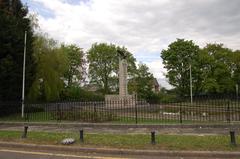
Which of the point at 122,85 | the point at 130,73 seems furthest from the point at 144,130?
the point at 130,73

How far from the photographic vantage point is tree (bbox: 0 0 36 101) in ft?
82.1

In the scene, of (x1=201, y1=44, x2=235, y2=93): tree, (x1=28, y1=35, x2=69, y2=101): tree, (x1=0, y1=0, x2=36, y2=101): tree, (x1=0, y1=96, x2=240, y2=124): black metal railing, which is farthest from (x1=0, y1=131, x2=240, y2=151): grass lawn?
(x1=201, y1=44, x2=235, y2=93): tree

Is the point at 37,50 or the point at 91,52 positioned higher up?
the point at 91,52

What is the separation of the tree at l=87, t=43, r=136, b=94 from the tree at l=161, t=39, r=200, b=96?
16.2m

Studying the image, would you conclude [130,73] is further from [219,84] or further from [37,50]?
[37,50]

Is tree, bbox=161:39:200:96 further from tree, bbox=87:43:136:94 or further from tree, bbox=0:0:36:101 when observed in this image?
tree, bbox=0:0:36:101

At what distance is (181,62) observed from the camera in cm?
6456

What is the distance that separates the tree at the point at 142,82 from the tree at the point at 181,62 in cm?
673

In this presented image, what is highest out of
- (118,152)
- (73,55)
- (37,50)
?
(73,55)

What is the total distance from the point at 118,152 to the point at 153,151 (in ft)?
3.51

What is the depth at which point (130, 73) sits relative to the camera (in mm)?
78688

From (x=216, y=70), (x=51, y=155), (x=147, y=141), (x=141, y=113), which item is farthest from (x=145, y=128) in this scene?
(x=216, y=70)

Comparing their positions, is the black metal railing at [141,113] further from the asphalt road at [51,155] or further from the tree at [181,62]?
the tree at [181,62]

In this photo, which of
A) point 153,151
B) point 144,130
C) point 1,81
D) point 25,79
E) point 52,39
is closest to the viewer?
point 153,151
